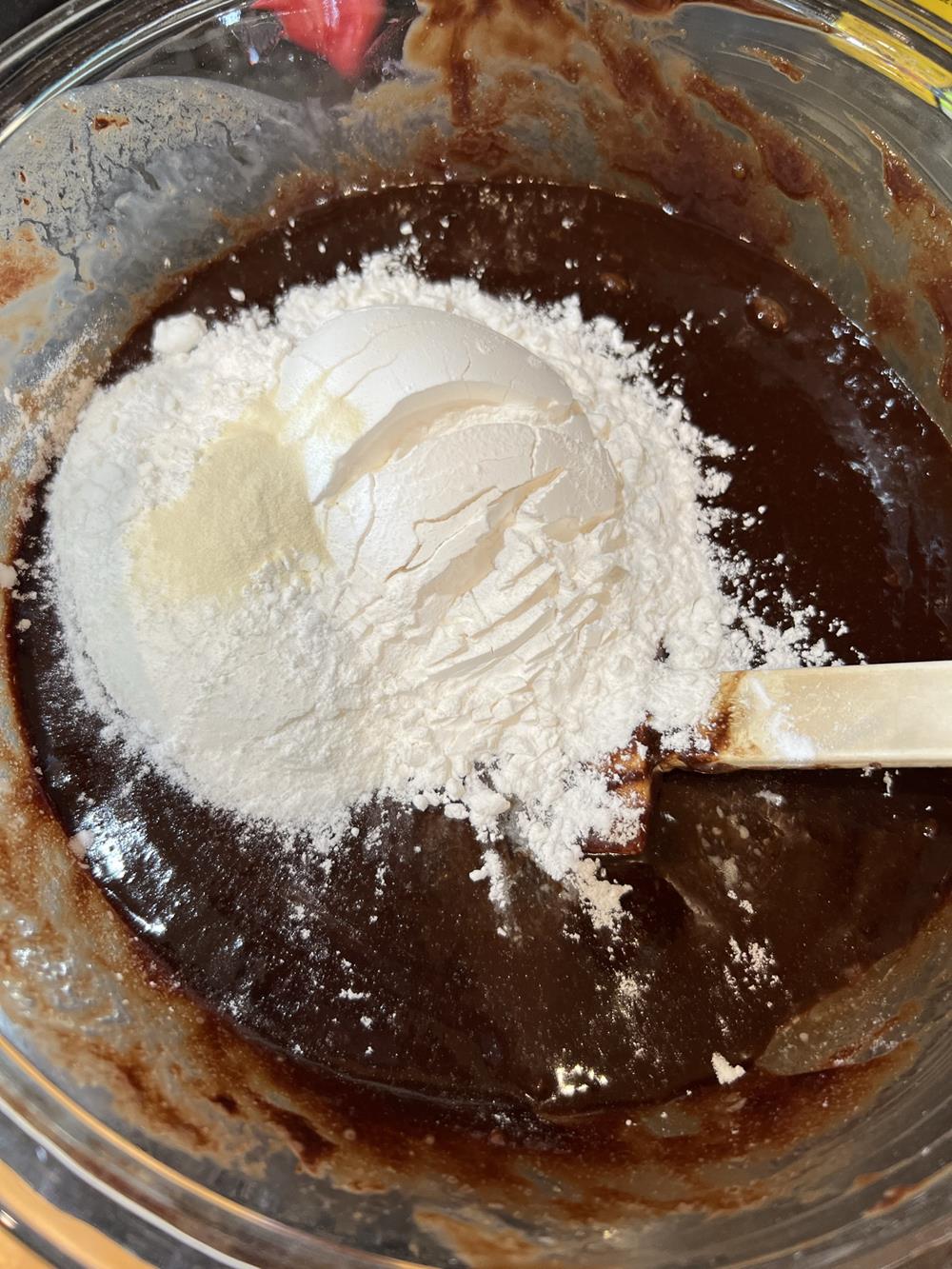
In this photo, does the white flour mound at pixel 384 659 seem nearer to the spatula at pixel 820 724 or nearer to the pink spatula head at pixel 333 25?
the spatula at pixel 820 724

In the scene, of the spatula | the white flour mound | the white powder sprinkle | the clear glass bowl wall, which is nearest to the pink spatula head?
the clear glass bowl wall

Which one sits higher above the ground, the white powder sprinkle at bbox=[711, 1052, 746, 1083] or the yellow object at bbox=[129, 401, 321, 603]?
the yellow object at bbox=[129, 401, 321, 603]

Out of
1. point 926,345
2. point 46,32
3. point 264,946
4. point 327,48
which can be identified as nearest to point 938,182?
point 926,345

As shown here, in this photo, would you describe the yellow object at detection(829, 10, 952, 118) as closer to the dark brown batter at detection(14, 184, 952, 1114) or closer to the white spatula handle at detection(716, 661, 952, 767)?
the dark brown batter at detection(14, 184, 952, 1114)

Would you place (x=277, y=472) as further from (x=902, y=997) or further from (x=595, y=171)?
(x=902, y=997)

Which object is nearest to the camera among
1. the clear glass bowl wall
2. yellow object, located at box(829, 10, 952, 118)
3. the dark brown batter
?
the clear glass bowl wall

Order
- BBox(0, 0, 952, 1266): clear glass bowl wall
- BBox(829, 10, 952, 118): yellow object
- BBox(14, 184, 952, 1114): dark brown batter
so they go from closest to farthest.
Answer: BBox(0, 0, 952, 1266): clear glass bowl wall → BBox(14, 184, 952, 1114): dark brown batter → BBox(829, 10, 952, 118): yellow object

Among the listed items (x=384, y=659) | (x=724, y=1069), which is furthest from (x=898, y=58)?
(x=724, y=1069)
